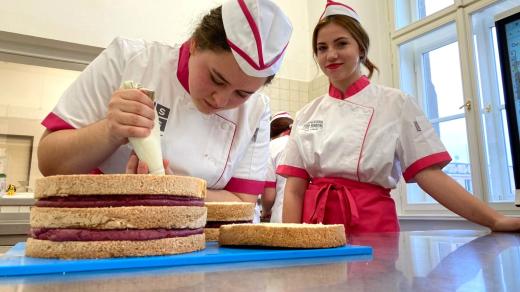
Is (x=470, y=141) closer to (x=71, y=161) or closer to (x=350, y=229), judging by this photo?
(x=350, y=229)

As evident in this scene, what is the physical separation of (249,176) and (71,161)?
459mm

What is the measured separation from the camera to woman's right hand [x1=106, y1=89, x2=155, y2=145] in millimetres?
619

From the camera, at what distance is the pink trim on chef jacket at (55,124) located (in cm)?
84

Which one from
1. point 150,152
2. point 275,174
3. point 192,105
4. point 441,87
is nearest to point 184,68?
point 192,105

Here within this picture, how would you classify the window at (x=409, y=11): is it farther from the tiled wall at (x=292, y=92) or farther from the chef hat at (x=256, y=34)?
the chef hat at (x=256, y=34)

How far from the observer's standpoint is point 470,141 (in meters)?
2.18

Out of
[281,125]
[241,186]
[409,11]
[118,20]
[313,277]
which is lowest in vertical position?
[313,277]

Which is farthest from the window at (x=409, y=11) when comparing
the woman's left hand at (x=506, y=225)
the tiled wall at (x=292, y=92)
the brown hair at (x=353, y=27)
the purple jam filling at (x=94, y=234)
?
the purple jam filling at (x=94, y=234)

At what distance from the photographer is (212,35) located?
2.84ft

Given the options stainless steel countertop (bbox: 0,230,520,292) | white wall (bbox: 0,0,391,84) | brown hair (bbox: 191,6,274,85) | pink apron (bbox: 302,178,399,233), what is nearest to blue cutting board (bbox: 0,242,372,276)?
stainless steel countertop (bbox: 0,230,520,292)

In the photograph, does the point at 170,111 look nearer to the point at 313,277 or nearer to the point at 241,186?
the point at 241,186

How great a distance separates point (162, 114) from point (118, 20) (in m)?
1.87

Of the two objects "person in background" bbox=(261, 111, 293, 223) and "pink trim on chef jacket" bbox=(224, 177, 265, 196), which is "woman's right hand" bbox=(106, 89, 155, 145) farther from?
"person in background" bbox=(261, 111, 293, 223)

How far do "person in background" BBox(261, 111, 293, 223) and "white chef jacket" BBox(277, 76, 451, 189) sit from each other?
0.66 metres
